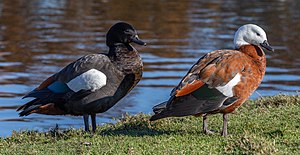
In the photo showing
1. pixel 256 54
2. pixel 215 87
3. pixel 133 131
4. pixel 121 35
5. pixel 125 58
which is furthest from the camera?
pixel 121 35

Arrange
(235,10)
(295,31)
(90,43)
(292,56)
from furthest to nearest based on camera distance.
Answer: (235,10) < (295,31) < (90,43) < (292,56)

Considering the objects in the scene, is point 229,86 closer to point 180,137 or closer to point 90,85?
point 180,137

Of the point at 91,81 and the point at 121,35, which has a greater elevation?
the point at 121,35

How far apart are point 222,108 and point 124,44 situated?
6.06 feet

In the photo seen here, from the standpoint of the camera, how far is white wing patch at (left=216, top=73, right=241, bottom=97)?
7738 millimetres

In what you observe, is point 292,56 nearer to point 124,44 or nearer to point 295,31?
point 295,31

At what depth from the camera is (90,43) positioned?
65.4 ft

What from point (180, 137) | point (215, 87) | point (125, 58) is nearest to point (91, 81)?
point (125, 58)

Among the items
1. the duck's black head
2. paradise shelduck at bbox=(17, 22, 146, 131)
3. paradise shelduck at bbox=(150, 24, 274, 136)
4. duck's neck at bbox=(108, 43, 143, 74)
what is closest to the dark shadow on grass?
paradise shelduck at bbox=(17, 22, 146, 131)

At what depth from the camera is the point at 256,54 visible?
813 cm

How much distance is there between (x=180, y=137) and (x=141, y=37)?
13456 mm

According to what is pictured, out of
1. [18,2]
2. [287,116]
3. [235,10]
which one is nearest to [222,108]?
[287,116]

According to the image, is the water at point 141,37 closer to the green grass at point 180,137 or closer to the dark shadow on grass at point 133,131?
the dark shadow on grass at point 133,131

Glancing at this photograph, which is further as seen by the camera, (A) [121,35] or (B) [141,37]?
(B) [141,37]
